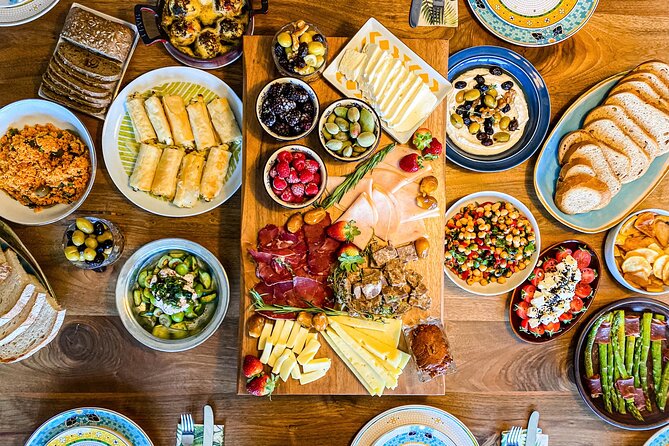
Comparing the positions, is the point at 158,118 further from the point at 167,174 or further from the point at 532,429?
the point at 532,429

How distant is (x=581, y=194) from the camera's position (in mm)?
2193

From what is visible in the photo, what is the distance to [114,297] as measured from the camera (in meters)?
2.25

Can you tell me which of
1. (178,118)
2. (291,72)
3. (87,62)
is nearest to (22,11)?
(87,62)

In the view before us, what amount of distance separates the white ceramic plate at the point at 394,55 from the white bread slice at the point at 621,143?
2.28 feet

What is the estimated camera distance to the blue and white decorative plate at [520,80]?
2242 mm

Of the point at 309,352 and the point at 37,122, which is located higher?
the point at 37,122

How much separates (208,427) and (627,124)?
7.12ft

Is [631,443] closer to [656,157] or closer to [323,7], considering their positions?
[656,157]

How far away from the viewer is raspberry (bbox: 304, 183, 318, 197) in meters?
1.97

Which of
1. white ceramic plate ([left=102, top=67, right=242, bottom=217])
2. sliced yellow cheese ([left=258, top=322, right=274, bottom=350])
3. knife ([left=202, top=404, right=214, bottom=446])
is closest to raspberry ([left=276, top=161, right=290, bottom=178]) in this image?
white ceramic plate ([left=102, top=67, right=242, bottom=217])

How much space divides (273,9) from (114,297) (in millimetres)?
1381

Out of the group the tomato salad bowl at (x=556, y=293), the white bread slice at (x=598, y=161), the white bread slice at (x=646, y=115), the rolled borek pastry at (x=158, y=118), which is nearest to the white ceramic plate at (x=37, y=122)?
the rolled borek pastry at (x=158, y=118)

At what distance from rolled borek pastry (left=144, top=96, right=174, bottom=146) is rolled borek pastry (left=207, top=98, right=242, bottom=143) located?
0.18m

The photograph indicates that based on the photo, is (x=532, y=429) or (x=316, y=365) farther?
(x=532, y=429)
